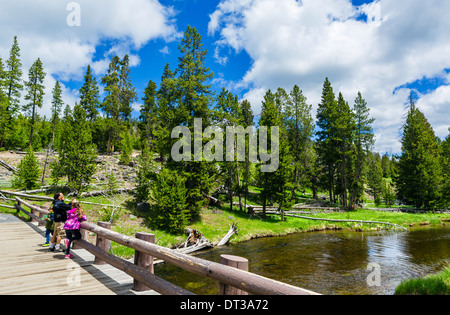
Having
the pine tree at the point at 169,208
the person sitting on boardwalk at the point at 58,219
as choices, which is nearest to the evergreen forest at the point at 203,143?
the pine tree at the point at 169,208

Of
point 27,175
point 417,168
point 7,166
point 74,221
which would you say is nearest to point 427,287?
point 74,221

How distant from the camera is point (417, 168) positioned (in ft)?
139

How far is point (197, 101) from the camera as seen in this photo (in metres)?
25.1

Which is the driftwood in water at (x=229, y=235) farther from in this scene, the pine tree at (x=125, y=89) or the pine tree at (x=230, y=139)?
the pine tree at (x=125, y=89)

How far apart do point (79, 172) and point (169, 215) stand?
1222 centimetres

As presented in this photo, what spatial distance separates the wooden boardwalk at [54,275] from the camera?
194 inches

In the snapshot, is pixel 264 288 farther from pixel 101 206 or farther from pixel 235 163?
pixel 235 163

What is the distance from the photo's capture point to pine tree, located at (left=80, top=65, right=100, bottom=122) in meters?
47.7

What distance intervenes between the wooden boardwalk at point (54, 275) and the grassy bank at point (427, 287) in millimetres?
10611

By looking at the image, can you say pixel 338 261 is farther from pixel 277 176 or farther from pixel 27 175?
pixel 27 175

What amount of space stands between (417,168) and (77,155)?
53.4m

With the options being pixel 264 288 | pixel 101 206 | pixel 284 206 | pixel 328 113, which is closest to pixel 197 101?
pixel 101 206

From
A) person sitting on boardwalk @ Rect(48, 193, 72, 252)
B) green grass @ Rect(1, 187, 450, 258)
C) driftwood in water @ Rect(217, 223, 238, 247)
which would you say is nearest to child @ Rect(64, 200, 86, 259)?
person sitting on boardwalk @ Rect(48, 193, 72, 252)
